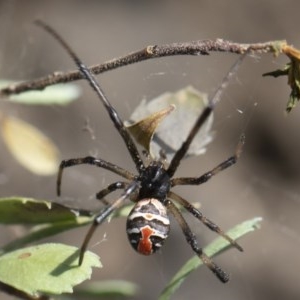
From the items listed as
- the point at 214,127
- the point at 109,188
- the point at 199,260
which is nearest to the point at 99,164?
the point at 109,188

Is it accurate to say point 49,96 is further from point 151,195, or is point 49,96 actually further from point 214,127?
point 214,127

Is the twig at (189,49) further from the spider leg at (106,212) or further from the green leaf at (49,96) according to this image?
the green leaf at (49,96)

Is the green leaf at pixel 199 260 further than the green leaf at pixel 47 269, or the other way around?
the green leaf at pixel 199 260

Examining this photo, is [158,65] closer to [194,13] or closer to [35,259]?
[194,13]

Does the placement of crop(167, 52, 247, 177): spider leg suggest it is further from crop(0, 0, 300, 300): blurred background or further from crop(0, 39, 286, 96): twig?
crop(0, 0, 300, 300): blurred background

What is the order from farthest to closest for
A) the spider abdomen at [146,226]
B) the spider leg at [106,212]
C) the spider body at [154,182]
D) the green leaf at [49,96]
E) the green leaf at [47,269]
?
the green leaf at [49,96], the spider body at [154,182], the spider abdomen at [146,226], the spider leg at [106,212], the green leaf at [47,269]

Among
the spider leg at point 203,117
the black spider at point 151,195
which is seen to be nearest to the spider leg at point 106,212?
the black spider at point 151,195
